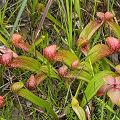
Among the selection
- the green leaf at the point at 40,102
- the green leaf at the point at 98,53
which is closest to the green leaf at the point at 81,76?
the green leaf at the point at 98,53

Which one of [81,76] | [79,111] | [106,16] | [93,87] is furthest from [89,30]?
[79,111]

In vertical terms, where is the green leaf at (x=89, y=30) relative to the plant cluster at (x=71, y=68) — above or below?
above

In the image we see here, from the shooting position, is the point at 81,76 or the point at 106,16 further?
the point at 106,16

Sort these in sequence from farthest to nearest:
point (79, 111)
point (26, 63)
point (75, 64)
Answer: point (26, 63) < point (75, 64) < point (79, 111)

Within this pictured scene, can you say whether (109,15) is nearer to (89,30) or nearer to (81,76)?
(89,30)

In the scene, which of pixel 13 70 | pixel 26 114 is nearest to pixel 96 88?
pixel 26 114

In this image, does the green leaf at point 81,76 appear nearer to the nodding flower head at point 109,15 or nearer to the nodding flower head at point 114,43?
the nodding flower head at point 114,43

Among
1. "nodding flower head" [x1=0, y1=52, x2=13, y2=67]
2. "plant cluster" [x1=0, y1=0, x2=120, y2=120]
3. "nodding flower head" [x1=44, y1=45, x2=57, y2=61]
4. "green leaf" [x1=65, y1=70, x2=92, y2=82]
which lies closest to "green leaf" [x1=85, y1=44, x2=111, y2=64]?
"plant cluster" [x1=0, y1=0, x2=120, y2=120]
